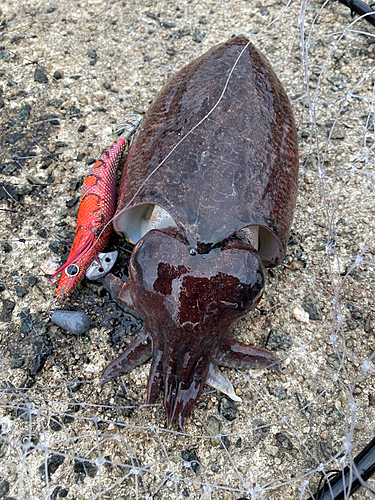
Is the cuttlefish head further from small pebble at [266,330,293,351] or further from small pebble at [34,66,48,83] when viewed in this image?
small pebble at [34,66,48,83]

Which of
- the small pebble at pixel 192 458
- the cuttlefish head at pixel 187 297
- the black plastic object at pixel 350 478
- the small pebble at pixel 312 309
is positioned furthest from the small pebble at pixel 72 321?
the black plastic object at pixel 350 478

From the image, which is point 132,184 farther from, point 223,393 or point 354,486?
point 354,486

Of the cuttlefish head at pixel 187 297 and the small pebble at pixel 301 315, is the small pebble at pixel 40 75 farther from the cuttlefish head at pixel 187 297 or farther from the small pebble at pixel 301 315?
the small pebble at pixel 301 315

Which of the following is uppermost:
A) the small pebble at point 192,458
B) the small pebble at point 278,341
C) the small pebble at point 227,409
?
the small pebble at point 278,341

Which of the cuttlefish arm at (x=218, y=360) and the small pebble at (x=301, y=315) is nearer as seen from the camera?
the cuttlefish arm at (x=218, y=360)

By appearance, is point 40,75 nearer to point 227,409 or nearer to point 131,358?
point 131,358

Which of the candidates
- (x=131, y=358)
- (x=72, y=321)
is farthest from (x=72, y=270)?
(x=131, y=358)

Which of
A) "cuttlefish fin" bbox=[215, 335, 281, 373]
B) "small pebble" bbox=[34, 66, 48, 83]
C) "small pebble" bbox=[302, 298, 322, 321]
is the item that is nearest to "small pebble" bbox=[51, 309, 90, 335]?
"cuttlefish fin" bbox=[215, 335, 281, 373]
